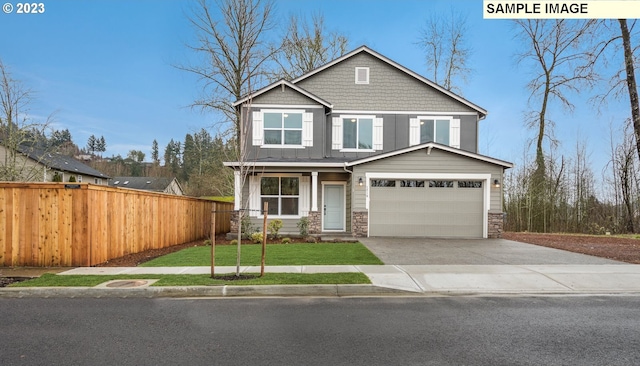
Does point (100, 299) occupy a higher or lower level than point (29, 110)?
lower

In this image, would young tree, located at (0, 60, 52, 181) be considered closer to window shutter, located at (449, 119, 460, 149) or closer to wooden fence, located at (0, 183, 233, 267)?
wooden fence, located at (0, 183, 233, 267)

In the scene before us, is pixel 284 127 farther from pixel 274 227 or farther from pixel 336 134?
pixel 274 227

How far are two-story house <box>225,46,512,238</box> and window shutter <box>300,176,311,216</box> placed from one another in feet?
0.15

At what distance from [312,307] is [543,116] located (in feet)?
80.8

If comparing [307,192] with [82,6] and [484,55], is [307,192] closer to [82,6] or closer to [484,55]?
[82,6]

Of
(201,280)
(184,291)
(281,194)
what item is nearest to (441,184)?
(281,194)

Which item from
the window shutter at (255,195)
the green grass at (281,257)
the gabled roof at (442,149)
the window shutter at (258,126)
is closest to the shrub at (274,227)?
the window shutter at (255,195)

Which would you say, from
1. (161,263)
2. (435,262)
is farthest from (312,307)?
(161,263)

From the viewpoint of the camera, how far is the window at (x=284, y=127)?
16375mm

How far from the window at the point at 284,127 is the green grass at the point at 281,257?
636 centimetres

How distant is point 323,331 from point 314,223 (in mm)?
10700

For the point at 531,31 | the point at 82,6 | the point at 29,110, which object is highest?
the point at 531,31

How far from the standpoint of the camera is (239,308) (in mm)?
5426

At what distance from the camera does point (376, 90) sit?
17.3m
